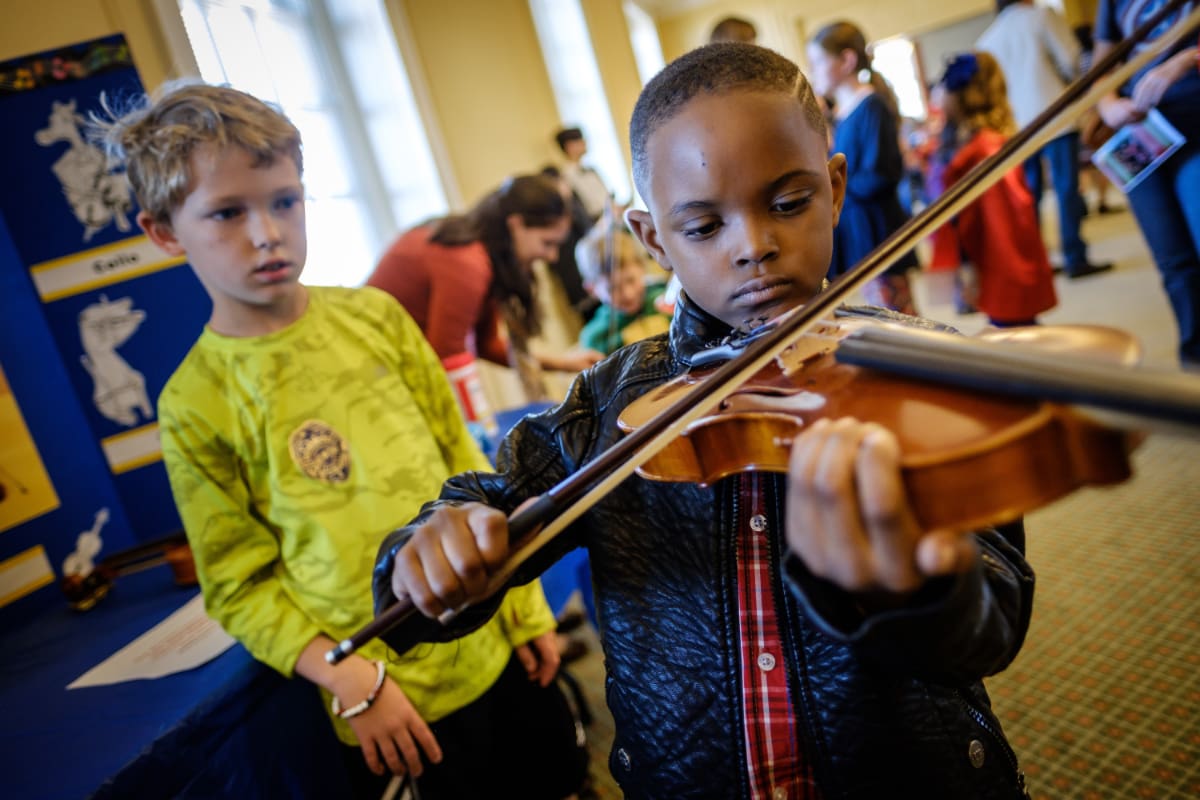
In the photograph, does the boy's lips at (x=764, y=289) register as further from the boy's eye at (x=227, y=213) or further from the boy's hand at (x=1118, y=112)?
the boy's hand at (x=1118, y=112)

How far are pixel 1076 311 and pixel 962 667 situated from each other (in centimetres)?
356

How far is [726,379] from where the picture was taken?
0.56 m

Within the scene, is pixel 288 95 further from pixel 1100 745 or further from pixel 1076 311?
pixel 1076 311

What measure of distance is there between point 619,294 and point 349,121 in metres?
1.80

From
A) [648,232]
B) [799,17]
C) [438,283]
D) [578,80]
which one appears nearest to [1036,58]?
[578,80]

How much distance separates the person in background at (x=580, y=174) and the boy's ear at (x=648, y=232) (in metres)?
3.26

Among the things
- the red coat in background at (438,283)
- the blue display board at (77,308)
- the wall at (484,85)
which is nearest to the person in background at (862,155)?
the red coat in background at (438,283)

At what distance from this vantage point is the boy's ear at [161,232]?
940 millimetres

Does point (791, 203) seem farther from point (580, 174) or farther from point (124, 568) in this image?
point (580, 174)

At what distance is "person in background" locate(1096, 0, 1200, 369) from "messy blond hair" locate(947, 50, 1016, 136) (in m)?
0.41

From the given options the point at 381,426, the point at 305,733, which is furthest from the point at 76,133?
the point at 305,733

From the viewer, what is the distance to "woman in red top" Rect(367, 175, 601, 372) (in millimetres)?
1900

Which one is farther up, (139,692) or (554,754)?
(139,692)

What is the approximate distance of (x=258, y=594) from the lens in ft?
3.01
